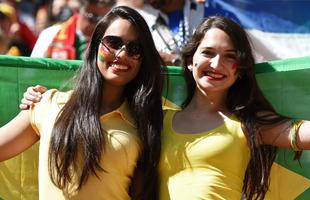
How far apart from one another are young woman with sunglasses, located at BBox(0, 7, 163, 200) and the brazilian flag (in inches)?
12.0

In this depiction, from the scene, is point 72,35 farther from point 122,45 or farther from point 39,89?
point 122,45

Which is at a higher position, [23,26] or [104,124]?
[104,124]

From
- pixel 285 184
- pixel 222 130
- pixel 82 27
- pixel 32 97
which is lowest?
pixel 285 184

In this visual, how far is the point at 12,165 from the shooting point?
3207mm

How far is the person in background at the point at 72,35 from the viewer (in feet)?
15.8

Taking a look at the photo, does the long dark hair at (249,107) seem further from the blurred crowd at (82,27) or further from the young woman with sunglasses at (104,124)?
the blurred crowd at (82,27)

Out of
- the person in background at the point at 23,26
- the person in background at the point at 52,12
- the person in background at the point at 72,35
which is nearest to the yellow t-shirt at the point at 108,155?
the person in background at the point at 72,35

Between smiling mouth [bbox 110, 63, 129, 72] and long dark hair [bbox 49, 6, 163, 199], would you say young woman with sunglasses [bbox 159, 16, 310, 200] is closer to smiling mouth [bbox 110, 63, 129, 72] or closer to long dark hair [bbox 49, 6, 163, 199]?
long dark hair [bbox 49, 6, 163, 199]

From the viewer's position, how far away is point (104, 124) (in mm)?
2830

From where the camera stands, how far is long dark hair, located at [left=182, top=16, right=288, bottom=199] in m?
2.75

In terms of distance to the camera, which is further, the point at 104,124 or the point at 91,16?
the point at 91,16

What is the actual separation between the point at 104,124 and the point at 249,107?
1.87 feet

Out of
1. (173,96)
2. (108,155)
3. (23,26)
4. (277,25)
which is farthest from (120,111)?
(23,26)

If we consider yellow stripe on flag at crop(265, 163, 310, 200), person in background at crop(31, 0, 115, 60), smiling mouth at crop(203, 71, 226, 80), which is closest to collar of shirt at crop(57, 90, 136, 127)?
smiling mouth at crop(203, 71, 226, 80)
